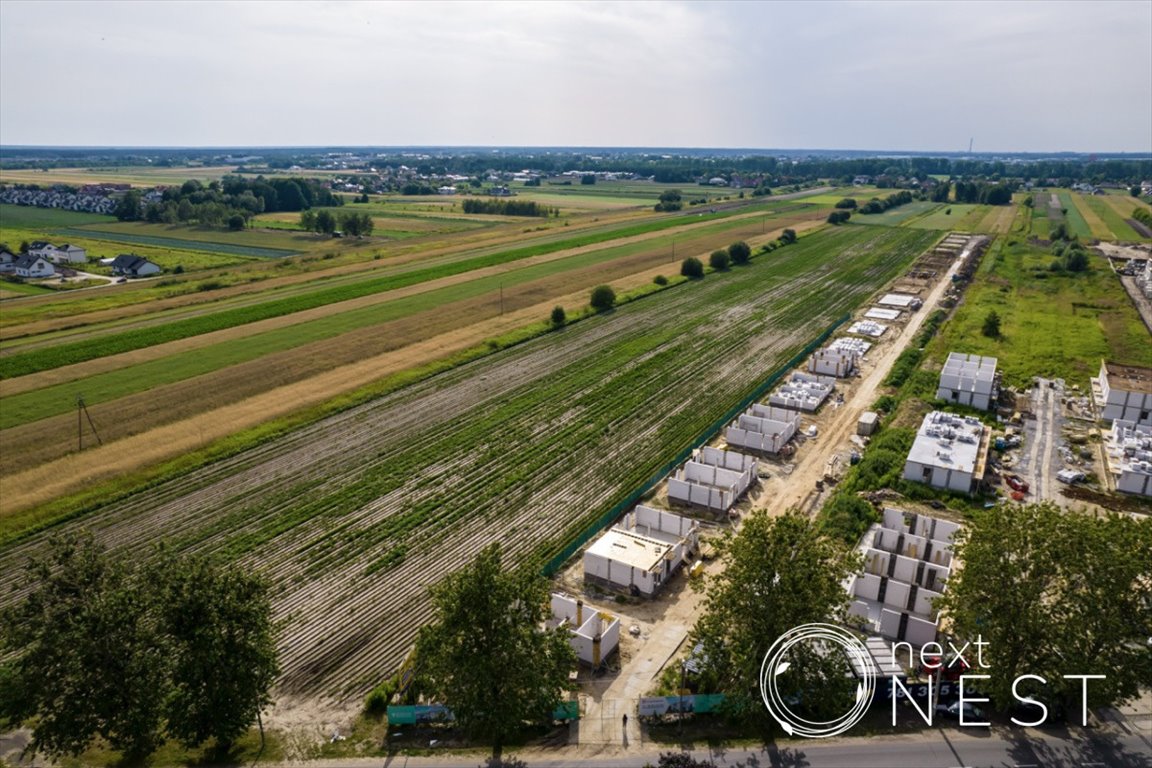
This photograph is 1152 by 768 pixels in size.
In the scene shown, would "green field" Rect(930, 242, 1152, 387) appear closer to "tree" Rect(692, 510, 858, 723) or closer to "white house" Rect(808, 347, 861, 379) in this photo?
"white house" Rect(808, 347, 861, 379)

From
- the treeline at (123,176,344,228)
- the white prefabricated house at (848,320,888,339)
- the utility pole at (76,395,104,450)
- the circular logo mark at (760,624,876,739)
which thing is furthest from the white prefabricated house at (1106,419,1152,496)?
the treeline at (123,176,344,228)

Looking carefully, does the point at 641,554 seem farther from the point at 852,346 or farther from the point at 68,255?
the point at 68,255

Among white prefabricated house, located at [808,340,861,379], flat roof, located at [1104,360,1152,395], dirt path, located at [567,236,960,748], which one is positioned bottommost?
dirt path, located at [567,236,960,748]

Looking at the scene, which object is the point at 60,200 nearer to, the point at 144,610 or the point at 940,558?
the point at 144,610

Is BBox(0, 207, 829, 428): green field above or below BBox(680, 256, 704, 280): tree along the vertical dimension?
below

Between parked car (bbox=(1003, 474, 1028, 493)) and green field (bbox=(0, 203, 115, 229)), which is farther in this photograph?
green field (bbox=(0, 203, 115, 229))

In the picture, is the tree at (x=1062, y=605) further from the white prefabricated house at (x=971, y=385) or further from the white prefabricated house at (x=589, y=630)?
the white prefabricated house at (x=971, y=385)

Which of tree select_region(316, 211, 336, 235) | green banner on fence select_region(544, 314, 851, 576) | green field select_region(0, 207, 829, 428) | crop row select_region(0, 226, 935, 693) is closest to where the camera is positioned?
crop row select_region(0, 226, 935, 693)

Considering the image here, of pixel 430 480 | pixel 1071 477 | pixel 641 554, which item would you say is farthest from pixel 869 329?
pixel 430 480
